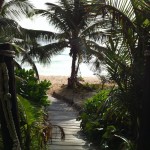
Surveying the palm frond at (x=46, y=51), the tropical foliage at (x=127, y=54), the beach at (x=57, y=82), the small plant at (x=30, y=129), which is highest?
the tropical foliage at (x=127, y=54)

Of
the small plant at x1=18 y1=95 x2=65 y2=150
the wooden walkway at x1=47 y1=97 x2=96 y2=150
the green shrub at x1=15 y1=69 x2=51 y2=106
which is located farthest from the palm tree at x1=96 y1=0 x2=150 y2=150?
the green shrub at x1=15 y1=69 x2=51 y2=106

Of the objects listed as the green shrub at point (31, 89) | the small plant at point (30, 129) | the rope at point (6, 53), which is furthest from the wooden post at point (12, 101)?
the green shrub at point (31, 89)

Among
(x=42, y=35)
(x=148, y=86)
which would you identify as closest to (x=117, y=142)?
(x=148, y=86)

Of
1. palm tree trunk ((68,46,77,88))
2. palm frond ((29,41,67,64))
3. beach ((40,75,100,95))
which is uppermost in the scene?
palm frond ((29,41,67,64))

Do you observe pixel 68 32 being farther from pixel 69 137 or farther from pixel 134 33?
pixel 134 33

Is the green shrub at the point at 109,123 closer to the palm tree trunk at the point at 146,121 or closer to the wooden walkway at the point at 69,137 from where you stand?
the wooden walkway at the point at 69,137

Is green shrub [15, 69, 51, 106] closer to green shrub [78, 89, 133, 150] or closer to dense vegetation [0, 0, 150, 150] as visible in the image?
dense vegetation [0, 0, 150, 150]

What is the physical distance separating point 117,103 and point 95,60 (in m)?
16.8

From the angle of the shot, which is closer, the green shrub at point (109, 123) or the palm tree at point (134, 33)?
the palm tree at point (134, 33)

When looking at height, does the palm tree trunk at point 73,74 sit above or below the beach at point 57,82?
above

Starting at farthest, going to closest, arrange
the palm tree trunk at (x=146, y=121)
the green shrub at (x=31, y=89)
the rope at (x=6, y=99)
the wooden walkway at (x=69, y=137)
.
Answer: the green shrub at (x=31, y=89)
the wooden walkway at (x=69, y=137)
the rope at (x=6, y=99)
the palm tree trunk at (x=146, y=121)

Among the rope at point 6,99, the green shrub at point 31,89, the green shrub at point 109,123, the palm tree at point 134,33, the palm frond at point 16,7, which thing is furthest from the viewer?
the palm frond at point 16,7

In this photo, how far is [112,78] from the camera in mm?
5270

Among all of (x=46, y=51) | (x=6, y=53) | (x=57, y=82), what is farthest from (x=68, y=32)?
(x=6, y=53)
